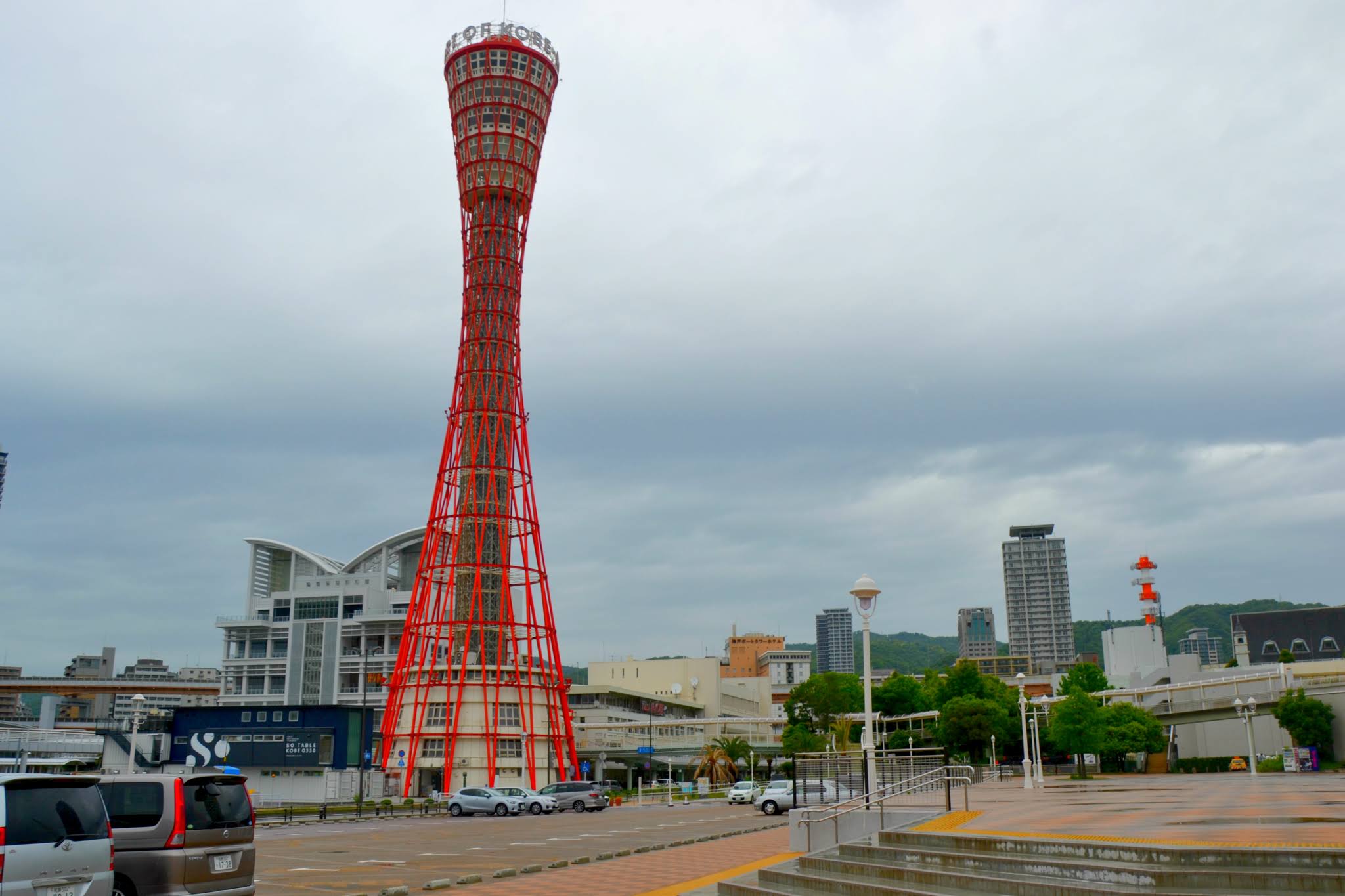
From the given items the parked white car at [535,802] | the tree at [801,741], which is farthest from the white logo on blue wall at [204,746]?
the tree at [801,741]

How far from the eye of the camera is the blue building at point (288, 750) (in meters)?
58.6

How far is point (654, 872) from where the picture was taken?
19.3m

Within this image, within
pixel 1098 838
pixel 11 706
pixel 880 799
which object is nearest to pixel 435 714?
pixel 880 799

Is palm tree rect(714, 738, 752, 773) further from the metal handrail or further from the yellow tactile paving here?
the yellow tactile paving

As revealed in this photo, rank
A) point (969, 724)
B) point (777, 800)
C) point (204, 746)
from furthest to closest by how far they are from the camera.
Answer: point (969, 724), point (204, 746), point (777, 800)

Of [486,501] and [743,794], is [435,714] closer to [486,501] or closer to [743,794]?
[486,501]

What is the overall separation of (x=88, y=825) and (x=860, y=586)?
1462 cm

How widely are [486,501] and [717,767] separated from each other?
28334mm

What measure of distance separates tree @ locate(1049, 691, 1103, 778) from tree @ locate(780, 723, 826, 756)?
19.7 metres

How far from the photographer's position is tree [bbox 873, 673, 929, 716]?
91.9m

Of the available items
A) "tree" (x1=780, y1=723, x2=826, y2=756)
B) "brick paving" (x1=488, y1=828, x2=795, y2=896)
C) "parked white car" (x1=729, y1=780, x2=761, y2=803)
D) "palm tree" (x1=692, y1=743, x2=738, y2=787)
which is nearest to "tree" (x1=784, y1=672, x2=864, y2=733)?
"tree" (x1=780, y1=723, x2=826, y2=756)

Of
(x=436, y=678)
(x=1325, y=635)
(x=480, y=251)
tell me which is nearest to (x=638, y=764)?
(x=436, y=678)

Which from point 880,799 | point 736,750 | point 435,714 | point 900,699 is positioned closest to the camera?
point 880,799

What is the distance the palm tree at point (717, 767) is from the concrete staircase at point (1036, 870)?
6354 centimetres
